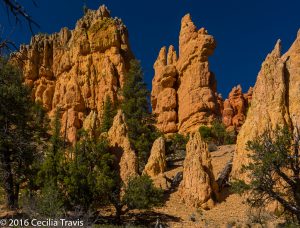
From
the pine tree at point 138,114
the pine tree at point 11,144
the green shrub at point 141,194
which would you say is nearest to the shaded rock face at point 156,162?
the pine tree at point 138,114

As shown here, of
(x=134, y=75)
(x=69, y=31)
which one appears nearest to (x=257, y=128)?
(x=134, y=75)

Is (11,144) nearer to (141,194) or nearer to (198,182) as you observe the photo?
(141,194)

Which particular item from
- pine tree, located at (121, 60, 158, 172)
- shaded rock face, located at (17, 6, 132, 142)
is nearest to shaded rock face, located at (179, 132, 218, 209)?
pine tree, located at (121, 60, 158, 172)

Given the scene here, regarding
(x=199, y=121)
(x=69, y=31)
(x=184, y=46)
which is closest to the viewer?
Answer: (x=199, y=121)

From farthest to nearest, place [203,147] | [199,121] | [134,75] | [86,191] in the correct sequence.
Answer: [199,121], [134,75], [203,147], [86,191]

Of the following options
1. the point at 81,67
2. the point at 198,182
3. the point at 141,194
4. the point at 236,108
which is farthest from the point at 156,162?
the point at 236,108

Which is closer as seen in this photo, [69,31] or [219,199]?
[219,199]

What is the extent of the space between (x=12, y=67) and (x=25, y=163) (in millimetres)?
6203

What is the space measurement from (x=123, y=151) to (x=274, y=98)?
36.2ft

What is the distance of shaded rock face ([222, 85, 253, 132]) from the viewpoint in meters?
86.1

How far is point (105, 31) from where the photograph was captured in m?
67.6

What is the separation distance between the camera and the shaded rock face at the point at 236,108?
86.1m

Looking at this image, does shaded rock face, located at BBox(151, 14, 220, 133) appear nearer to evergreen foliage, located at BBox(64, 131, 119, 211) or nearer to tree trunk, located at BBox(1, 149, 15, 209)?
evergreen foliage, located at BBox(64, 131, 119, 211)

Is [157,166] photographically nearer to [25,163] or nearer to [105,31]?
[25,163]
